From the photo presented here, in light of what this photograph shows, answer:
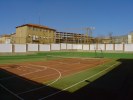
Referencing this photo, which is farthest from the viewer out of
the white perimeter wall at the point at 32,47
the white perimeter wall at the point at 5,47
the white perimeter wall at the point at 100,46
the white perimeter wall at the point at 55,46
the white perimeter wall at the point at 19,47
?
the white perimeter wall at the point at 100,46

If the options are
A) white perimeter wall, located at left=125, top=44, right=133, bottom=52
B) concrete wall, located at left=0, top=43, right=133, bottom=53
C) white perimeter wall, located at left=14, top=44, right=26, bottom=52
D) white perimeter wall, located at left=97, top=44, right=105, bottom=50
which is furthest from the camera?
white perimeter wall, located at left=97, top=44, right=105, bottom=50

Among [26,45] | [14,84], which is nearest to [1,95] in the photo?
[14,84]

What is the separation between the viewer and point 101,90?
12930 mm

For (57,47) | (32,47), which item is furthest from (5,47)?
(57,47)

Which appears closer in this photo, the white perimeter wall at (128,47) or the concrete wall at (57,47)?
the concrete wall at (57,47)

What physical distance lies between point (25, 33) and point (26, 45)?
140 ft

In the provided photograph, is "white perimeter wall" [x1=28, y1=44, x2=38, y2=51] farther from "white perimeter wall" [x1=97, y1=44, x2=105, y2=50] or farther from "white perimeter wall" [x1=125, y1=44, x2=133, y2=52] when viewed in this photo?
"white perimeter wall" [x1=125, y1=44, x2=133, y2=52]

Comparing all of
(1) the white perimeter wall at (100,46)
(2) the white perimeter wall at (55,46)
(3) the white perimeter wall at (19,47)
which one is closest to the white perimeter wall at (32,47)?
(3) the white perimeter wall at (19,47)

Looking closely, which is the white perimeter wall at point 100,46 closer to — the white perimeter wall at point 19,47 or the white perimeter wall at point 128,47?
the white perimeter wall at point 128,47

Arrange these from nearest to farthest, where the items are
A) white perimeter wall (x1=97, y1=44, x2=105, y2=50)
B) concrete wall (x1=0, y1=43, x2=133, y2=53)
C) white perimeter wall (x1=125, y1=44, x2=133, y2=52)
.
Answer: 1. concrete wall (x1=0, y1=43, x2=133, y2=53)
2. white perimeter wall (x1=125, y1=44, x2=133, y2=52)
3. white perimeter wall (x1=97, y1=44, x2=105, y2=50)

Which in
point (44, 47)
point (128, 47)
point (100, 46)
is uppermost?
point (100, 46)

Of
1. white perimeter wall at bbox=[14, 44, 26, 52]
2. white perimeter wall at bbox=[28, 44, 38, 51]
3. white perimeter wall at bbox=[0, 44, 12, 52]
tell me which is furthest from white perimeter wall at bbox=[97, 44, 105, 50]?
white perimeter wall at bbox=[0, 44, 12, 52]

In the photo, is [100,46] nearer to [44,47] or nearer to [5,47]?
[44,47]

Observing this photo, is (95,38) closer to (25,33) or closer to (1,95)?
(25,33)
